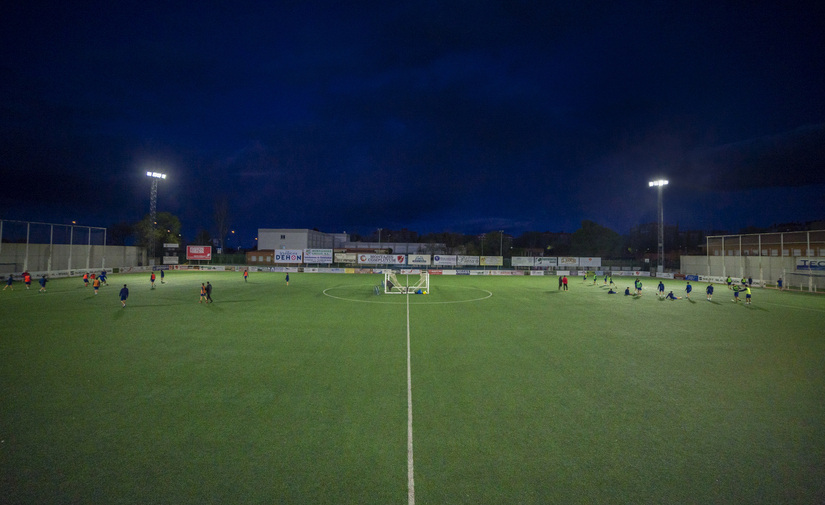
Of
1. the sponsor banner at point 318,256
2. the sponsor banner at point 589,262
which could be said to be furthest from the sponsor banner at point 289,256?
the sponsor banner at point 589,262

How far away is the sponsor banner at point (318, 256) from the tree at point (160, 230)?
2579 cm

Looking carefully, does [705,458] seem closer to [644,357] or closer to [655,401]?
[655,401]

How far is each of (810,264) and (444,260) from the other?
4018 cm

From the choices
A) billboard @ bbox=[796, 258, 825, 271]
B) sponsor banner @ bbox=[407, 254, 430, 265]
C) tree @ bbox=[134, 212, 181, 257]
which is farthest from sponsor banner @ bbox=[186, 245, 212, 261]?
billboard @ bbox=[796, 258, 825, 271]

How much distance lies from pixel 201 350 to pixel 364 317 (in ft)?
25.8

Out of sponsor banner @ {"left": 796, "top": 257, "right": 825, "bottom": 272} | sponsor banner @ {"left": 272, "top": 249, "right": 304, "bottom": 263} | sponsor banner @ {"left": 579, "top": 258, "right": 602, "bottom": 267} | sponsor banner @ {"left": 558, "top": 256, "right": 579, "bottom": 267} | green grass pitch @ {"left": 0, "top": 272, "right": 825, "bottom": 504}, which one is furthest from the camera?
sponsor banner @ {"left": 579, "top": 258, "right": 602, "bottom": 267}

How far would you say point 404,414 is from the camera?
747cm

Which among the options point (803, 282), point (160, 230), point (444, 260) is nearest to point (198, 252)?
point (160, 230)

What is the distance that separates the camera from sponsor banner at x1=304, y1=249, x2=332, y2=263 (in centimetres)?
5753

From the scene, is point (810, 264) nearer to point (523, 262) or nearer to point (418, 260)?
point (523, 262)

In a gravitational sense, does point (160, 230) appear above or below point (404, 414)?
above

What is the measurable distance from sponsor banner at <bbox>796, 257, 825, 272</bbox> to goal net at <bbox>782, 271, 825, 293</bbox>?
0.70 meters

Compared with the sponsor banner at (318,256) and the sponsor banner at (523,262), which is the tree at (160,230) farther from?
the sponsor banner at (523,262)

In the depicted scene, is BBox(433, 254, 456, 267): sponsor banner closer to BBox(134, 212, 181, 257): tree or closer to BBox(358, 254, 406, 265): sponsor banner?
BBox(358, 254, 406, 265): sponsor banner
